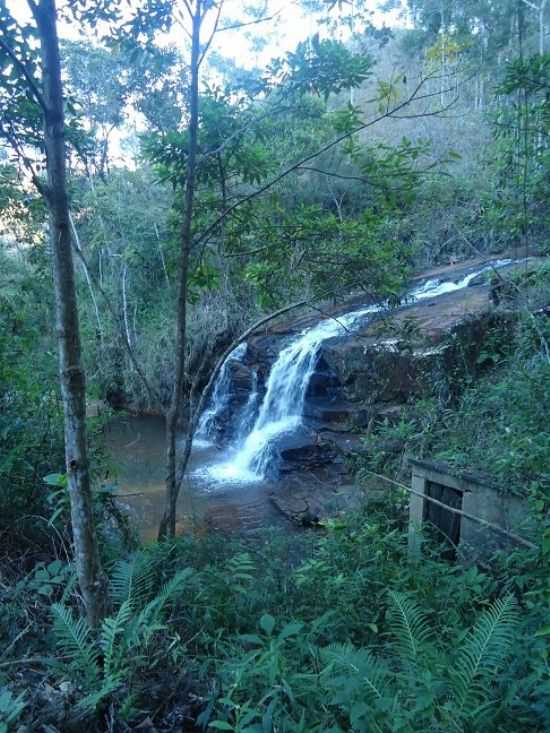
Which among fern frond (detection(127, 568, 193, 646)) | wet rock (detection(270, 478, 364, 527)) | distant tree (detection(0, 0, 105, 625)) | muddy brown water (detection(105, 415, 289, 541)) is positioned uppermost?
distant tree (detection(0, 0, 105, 625))

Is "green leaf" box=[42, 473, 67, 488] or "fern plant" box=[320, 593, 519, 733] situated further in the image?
"green leaf" box=[42, 473, 67, 488]

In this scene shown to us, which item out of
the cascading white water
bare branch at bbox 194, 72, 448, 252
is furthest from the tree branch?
the cascading white water

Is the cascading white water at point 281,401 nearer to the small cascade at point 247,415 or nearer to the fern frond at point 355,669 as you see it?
the small cascade at point 247,415

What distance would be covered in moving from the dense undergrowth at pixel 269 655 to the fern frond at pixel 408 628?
1 cm

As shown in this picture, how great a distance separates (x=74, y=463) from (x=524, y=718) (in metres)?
2.06

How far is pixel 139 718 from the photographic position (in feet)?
6.19

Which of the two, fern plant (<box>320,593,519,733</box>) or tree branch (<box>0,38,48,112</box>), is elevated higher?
tree branch (<box>0,38,48,112</box>)

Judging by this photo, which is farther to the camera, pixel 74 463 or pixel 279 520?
pixel 279 520

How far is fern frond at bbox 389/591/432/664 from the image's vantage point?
2.33m

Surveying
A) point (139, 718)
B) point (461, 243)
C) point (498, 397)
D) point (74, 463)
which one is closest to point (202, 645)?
point (139, 718)

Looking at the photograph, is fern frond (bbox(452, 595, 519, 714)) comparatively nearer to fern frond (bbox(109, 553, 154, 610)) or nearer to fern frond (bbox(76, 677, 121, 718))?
fern frond (bbox(76, 677, 121, 718))

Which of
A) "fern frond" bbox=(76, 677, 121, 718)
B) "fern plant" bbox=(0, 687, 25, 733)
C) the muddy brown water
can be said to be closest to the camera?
"fern plant" bbox=(0, 687, 25, 733)

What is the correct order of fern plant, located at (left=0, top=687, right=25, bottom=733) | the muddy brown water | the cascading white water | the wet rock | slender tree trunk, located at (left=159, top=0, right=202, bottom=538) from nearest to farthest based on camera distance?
fern plant, located at (left=0, top=687, right=25, bottom=733) < slender tree trunk, located at (left=159, top=0, right=202, bottom=538) < the wet rock < the muddy brown water < the cascading white water

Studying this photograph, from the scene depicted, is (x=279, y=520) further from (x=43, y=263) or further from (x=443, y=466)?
(x=43, y=263)
